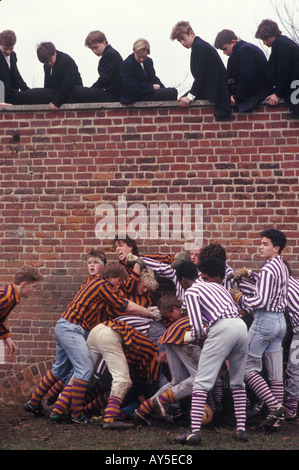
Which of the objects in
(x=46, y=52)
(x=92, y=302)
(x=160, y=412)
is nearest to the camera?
(x=160, y=412)

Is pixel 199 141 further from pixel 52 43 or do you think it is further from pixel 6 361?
pixel 6 361

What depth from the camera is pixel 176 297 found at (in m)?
7.36

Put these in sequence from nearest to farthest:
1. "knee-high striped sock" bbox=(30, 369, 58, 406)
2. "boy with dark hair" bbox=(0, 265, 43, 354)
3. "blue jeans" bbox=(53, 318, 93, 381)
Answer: "boy with dark hair" bbox=(0, 265, 43, 354) → "blue jeans" bbox=(53, 318, 93, 381) → "knee-high striped sock" bbox=(30, 369, 58, 406)

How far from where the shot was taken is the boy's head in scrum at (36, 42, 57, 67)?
812cm

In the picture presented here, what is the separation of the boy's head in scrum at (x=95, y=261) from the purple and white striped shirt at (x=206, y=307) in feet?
5.59

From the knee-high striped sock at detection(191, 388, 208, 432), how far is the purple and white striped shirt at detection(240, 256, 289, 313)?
3.79 ft

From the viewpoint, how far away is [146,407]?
6.84 metres

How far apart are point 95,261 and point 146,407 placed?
5.98 feet

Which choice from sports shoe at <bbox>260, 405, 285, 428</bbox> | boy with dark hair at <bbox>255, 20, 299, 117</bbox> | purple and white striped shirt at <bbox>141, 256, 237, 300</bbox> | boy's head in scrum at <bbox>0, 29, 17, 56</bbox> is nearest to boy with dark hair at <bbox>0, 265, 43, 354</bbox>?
purple and white striped shirt at <bbox>141, 256, 237, 300</bbox>

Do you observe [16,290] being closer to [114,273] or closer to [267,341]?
[114,273]

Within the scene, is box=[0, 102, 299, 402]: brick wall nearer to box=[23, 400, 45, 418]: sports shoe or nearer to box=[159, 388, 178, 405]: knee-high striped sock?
box=[23, 400, 45, 418]: sports shoe

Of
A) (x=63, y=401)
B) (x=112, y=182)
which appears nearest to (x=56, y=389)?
(x=63, y=401)

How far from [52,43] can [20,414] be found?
443 centimetres

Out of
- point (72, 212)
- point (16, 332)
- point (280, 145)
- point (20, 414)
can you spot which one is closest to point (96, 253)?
point (72, 212)
